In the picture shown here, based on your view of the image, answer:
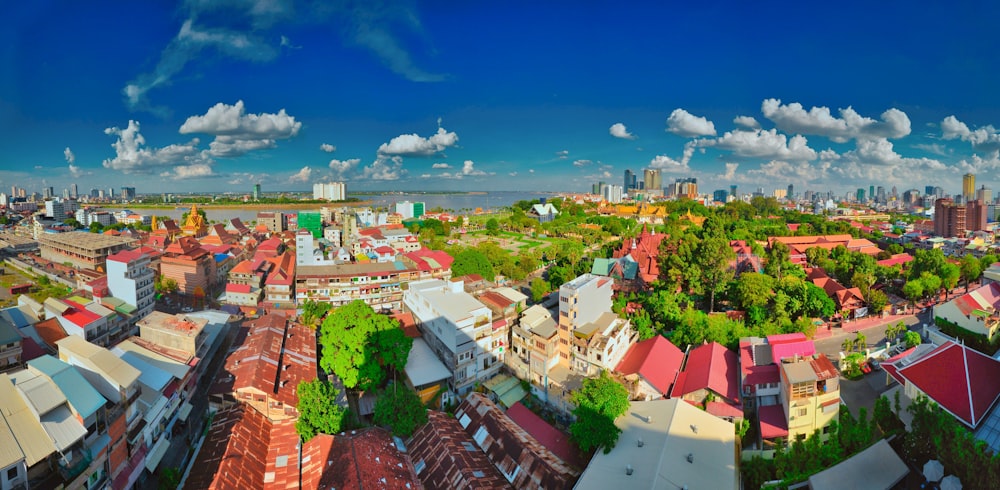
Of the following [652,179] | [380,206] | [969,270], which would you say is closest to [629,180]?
[652,179]

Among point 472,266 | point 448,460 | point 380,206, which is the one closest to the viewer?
point 448,460

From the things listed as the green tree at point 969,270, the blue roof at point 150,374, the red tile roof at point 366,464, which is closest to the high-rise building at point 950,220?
the green tree at point 969,270

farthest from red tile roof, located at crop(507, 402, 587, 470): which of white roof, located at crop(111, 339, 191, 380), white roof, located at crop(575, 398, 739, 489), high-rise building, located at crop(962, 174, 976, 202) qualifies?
high-rise building, located at crop(962, 174, 976, 202)

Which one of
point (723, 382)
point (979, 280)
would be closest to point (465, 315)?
point (723, 382)

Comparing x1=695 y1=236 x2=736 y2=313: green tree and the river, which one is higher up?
the river

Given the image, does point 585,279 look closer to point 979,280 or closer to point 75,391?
point 75,391

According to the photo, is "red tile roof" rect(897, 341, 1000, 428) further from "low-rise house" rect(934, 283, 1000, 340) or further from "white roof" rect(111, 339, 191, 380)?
"white roof" rect(111, 339, 191, 380)

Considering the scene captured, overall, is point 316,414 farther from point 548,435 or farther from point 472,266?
point 472,266
